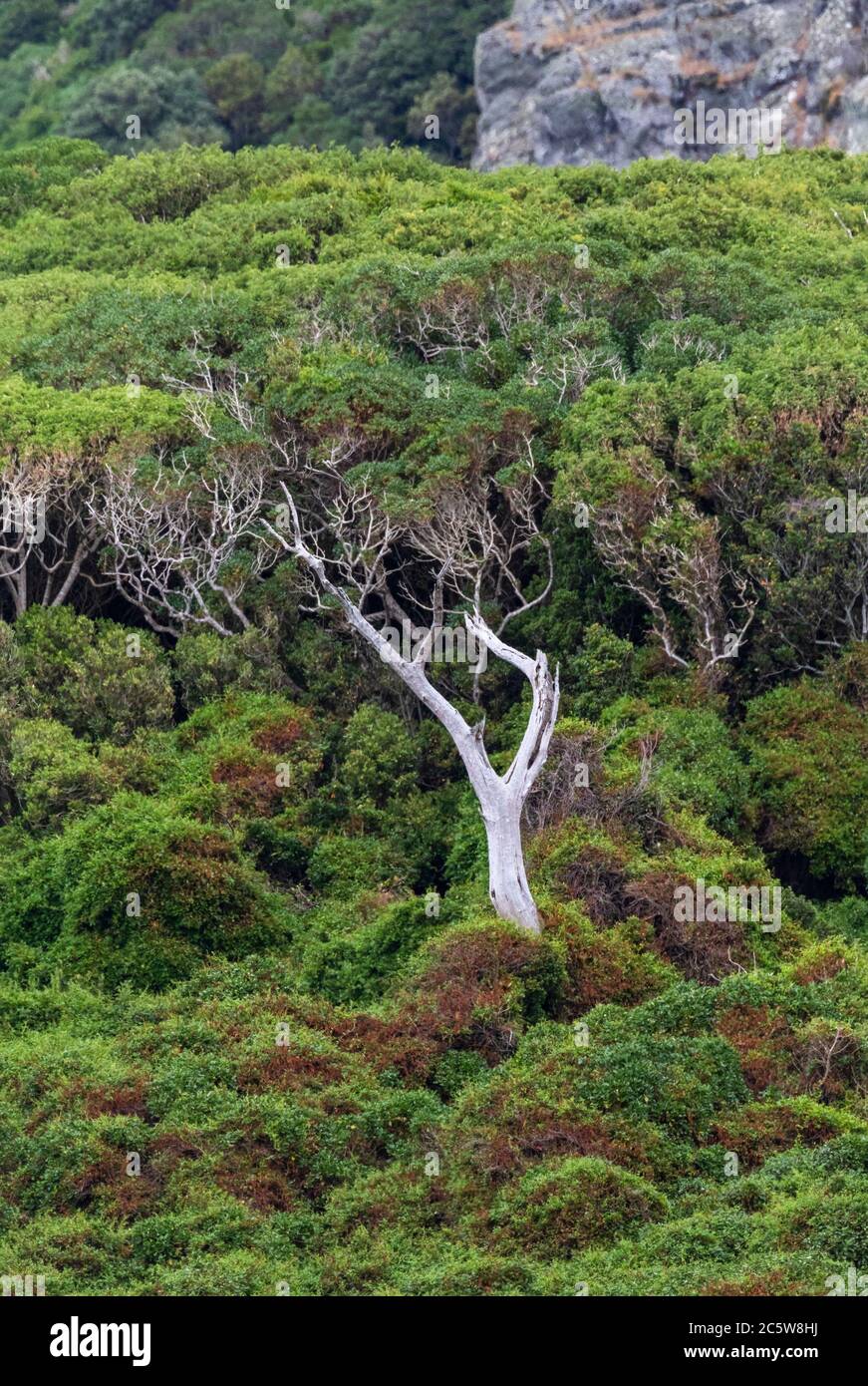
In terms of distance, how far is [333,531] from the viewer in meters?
41.8

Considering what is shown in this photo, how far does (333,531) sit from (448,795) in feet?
15.8

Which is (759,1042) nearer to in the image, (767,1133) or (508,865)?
(767,1133)

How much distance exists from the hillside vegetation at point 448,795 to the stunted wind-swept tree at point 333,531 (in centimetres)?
22

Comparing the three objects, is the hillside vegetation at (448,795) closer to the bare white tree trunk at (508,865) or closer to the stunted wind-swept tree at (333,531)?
the stunted wind-swept tree at (333,531)

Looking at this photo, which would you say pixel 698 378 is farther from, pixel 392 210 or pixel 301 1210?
pixel 301 1210

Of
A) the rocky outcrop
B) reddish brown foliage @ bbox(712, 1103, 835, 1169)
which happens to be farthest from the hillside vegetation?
the rocky outcrop

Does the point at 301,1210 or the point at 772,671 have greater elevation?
the point at 772,671

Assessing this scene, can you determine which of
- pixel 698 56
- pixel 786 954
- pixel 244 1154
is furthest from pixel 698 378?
pixel 698 56

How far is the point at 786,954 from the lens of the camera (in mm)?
35281

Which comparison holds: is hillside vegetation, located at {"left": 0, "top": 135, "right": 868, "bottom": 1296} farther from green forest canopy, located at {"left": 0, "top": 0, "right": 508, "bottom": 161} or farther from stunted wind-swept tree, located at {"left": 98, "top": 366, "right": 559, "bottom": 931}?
green forest canopy, located at {"left": 0, "top": 0, "right": 508, "bottom": 161}

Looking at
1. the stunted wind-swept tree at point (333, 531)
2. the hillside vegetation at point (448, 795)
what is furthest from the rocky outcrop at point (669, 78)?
the stunted wind-swept tree at point (333, 531)

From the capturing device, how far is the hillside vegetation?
97.0 ft

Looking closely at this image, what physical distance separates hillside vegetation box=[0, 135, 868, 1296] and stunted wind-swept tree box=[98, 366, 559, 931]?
0.22 metres

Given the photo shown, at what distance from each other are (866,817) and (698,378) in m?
7.86
